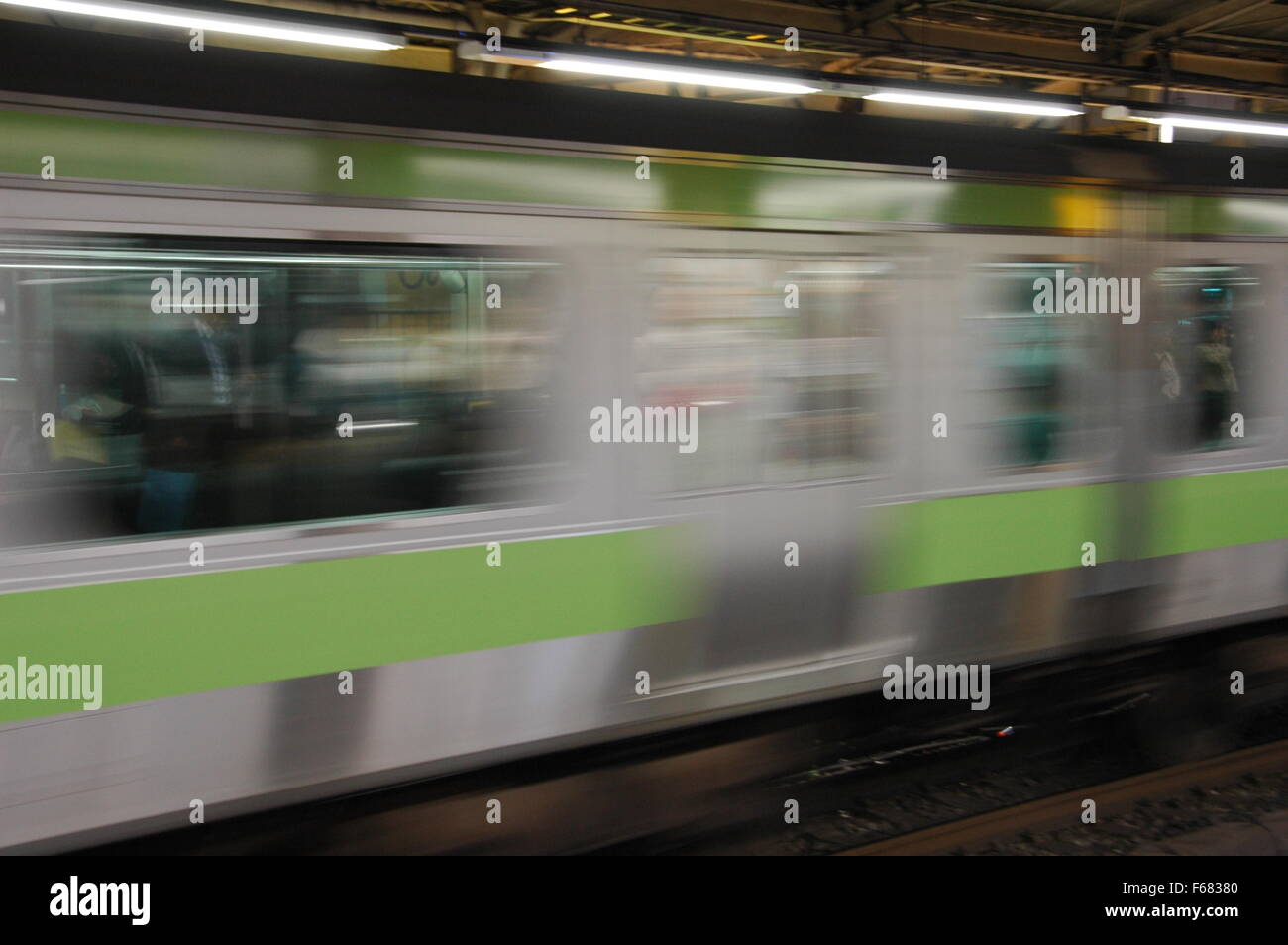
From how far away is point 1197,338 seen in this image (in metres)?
5.98

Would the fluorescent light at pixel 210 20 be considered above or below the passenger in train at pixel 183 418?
above

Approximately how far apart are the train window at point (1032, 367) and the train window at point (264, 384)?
7.28 feet

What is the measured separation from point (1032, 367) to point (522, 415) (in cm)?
261

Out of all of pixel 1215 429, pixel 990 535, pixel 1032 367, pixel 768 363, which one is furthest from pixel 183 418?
pixel 1215 429

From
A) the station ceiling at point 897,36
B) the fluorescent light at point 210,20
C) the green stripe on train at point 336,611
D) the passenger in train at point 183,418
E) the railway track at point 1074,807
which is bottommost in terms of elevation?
the railway track at point 1074,807

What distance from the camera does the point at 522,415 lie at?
4219mm

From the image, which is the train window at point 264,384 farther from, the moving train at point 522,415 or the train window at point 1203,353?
the train window at point 1203,353

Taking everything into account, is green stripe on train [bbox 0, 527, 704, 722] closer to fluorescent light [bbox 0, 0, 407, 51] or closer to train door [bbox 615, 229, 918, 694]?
train door [bbox 615, 229, 918, 694]

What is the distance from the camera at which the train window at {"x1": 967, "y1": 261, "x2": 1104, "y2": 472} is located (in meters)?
5.32

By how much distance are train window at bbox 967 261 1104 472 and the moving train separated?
2 cm

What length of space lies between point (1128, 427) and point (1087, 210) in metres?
1.10

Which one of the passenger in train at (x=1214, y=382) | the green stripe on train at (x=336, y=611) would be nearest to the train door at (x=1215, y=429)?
the passenger in train at (x=1214, y=382)

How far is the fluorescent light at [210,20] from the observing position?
14.4 feet
